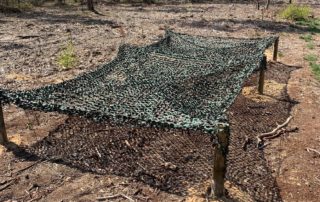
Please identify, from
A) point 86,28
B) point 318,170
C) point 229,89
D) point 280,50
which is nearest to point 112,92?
point 229,89

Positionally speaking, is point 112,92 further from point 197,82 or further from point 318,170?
point 318,170

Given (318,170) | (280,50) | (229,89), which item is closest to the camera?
(318,170)

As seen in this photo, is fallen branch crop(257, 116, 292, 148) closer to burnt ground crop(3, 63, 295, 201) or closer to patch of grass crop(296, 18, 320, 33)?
burnt ground crop(3, 63, 295, 201)

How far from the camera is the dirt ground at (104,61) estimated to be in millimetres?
5016

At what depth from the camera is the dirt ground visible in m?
5.02

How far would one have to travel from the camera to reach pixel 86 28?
1500cm

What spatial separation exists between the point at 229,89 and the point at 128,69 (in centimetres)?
235

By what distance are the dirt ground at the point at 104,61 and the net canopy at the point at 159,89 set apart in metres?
0.87

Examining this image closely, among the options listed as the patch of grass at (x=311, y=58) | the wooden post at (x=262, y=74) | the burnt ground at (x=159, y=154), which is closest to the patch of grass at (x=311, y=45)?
the patch of grass at (x=311, y=58)

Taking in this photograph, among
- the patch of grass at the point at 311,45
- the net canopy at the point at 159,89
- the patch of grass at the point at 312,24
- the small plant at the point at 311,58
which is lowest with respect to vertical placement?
the small plant at the point at 311,58

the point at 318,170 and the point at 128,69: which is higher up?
the point at 128,69

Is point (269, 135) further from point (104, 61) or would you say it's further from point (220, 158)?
point (104, 61)

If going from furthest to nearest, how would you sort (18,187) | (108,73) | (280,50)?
(280,50)
(108,73)
(18,187)

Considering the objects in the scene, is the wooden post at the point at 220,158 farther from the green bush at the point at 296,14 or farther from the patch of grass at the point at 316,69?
the green bush at the point at 296,14
